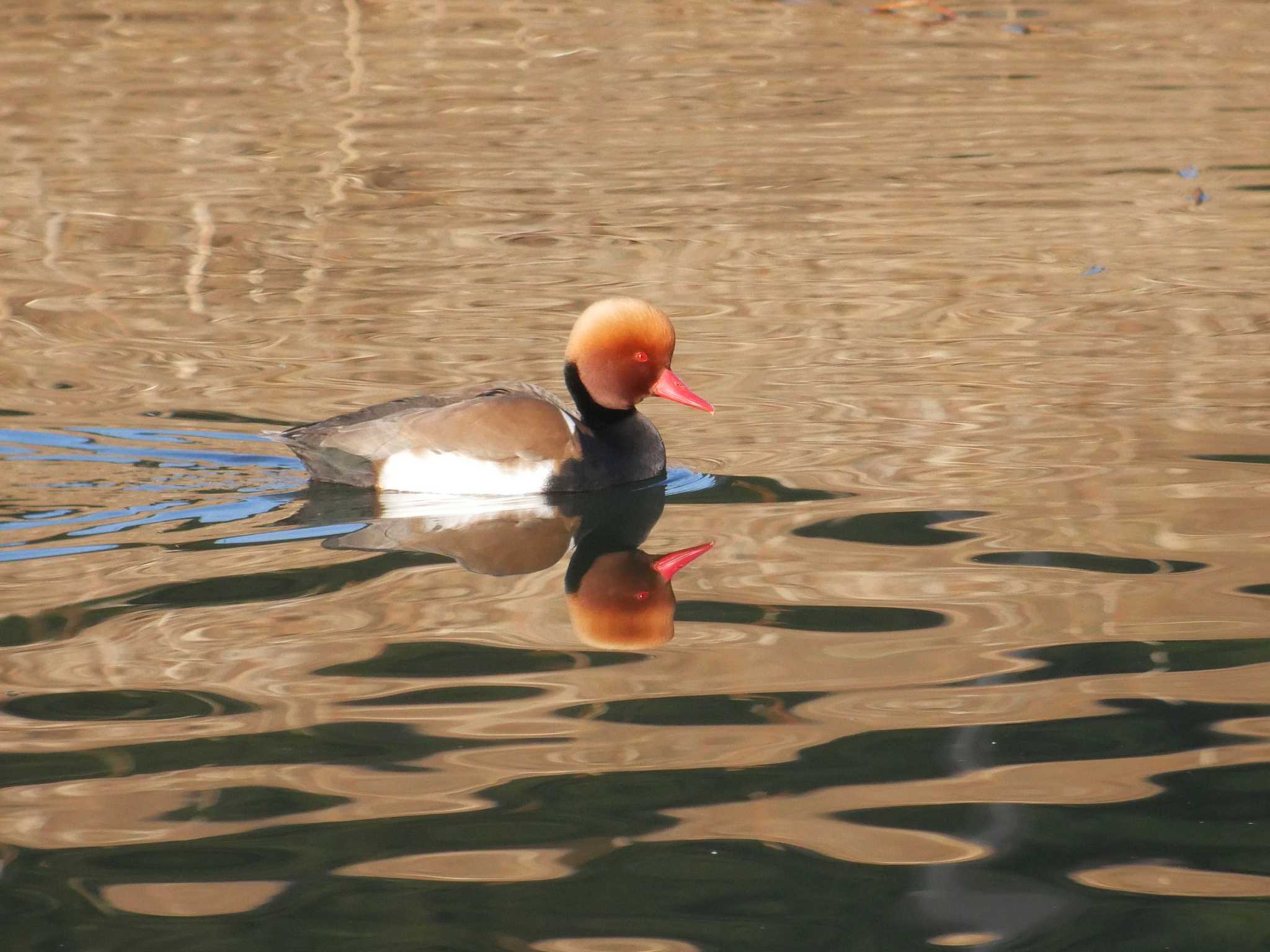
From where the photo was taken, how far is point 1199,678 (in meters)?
4.73

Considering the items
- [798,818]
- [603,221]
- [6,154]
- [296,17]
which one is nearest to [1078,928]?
[798,818]

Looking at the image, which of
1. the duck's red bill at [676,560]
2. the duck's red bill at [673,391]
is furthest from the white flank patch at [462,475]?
the duck's red bill at [676,560]

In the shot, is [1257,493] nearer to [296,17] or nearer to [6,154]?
[6,154]

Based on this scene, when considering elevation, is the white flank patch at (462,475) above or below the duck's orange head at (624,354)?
below

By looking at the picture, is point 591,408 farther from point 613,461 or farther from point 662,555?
point 662,555

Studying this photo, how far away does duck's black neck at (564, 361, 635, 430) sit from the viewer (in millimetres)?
7262

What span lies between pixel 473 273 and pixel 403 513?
436cm

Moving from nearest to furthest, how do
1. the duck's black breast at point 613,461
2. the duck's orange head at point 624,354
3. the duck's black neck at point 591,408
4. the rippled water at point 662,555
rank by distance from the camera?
the rippled water at point 662,555 < the duck's black breast at point 613,461 < the duck's orange head at point 624,354 < the duck's black neck at point 591,408

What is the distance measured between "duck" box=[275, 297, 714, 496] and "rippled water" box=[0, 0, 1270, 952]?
0.53 feet

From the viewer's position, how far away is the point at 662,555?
20.0 feet

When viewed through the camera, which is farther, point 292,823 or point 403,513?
point 403,513

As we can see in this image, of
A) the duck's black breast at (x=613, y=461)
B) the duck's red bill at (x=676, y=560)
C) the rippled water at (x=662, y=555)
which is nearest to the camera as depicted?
the rippled water at (x=662, y=555)

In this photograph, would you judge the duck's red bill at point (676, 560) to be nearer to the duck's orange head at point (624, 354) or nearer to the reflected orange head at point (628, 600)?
the reflected orange head at point (628, 600)

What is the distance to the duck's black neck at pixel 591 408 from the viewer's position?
726 centimetres
